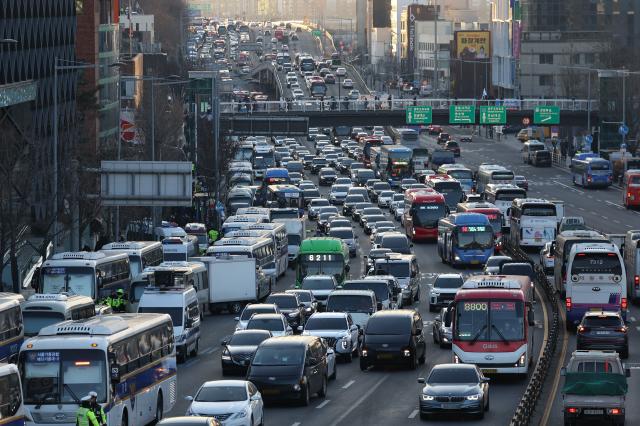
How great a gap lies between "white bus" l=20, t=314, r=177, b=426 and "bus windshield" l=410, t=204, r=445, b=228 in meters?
53.8

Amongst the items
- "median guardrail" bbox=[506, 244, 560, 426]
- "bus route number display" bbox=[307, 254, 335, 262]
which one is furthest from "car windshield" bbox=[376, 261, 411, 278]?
"median guardrail" bbox=[506, 244, 560, 426]

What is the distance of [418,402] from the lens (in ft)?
136

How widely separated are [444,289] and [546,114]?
7461 centimetres

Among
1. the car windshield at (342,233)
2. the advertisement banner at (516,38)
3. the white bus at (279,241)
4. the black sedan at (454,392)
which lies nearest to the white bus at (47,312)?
the black sedan at (454,392)

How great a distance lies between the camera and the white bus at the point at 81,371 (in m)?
33.9

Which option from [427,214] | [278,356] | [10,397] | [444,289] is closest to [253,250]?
[444,289]

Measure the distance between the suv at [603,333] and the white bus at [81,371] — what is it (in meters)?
16.6

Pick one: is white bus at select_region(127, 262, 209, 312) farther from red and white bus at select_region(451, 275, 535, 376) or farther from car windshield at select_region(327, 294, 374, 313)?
red and white bus at select_region(451, 275, 535, 376)

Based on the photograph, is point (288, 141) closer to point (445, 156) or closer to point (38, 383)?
point (445, 156)

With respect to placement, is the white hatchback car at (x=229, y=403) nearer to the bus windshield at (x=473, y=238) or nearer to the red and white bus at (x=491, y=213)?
the bus windshield at (x=473, y=238)

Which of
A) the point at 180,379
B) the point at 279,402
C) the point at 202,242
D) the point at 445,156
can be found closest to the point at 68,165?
the point at 202,242

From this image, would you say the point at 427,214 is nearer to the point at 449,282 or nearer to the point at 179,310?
the point at 449,282

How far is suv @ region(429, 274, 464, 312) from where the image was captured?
61.7m

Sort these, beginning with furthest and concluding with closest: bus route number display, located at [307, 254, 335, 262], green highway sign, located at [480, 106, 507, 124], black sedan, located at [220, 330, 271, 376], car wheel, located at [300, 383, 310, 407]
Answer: green highway sign, located at [480, 106, 507, 124] < bus route number display, located at [307, 254, 335, 262] < black sedan, located at [220, 330, 271, 376] < car wheel, located at [300, 383, 310, 407]
